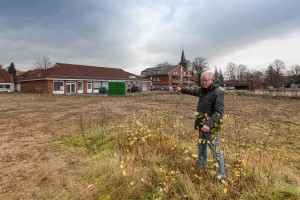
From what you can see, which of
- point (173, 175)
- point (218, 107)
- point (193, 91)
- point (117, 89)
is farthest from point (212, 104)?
point (117, 89)

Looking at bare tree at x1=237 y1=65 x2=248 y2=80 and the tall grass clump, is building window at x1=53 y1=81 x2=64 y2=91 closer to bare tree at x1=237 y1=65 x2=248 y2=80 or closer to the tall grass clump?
the tall grass clump

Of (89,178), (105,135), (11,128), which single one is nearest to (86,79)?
(11,128)

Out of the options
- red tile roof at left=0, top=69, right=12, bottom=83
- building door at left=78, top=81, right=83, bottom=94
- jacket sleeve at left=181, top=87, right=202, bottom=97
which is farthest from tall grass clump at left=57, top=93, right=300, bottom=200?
red tile roof at left=0, top=69, right=12, bottom=83

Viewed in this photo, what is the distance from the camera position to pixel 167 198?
305cm

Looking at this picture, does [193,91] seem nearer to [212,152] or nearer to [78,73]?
[212,152]

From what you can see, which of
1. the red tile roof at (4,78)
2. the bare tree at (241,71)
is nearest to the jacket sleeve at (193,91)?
the red tile roof at (4,78)

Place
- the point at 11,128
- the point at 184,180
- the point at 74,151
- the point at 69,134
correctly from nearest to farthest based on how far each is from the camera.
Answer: the point at 184,180, the point at 74,151, the point at 69,134, the point at 11,128

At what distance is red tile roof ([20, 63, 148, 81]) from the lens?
35338mm

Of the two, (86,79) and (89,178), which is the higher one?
(86,79)

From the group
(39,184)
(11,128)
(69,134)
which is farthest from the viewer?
(11,128)

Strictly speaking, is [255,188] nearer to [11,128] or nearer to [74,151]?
[74,151]

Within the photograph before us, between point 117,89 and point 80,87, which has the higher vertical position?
point 80,87

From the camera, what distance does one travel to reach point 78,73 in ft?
127

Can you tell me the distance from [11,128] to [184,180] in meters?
7.32
